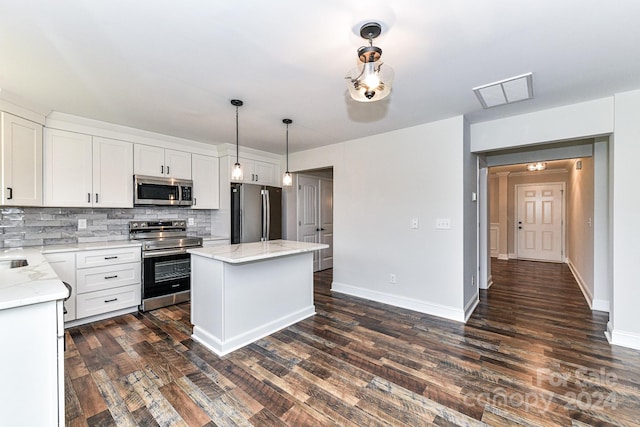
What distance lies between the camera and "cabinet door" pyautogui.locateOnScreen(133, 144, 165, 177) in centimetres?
370

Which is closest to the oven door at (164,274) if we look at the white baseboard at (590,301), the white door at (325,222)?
the white door at (325,222)

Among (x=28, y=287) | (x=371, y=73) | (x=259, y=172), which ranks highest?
(x=371, y=73)

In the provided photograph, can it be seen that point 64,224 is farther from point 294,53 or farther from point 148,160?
point 294,53

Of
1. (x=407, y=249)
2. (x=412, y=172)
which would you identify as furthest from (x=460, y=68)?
(x=407, y=249)

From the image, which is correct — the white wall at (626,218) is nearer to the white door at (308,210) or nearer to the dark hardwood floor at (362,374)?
the dark hardwood floor at (362,374)

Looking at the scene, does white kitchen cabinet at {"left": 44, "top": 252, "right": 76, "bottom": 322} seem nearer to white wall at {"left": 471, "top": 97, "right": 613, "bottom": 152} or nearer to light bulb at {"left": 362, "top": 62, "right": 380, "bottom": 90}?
light bulb at {"left": 362, "top": 62, "right": 380, "bottom": 90}

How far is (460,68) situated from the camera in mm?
2143

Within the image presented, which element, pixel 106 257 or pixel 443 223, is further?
pixel 443 223

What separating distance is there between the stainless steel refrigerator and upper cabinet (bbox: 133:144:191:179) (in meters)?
0.73

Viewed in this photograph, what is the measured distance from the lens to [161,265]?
3.61 metres

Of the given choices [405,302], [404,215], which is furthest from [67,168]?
[405,302]

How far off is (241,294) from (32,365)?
4.94 feet

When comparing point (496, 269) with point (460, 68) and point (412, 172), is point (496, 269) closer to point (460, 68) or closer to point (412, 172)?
point (412, 172)

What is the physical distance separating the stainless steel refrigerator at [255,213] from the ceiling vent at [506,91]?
3219 mm
